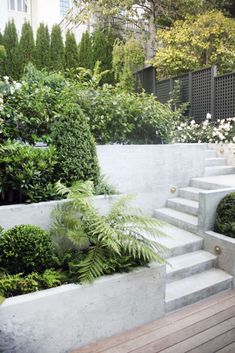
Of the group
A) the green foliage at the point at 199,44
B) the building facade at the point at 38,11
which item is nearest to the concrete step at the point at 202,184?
the green foliage at the point at 199,44

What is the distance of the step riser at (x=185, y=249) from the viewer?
3.18m

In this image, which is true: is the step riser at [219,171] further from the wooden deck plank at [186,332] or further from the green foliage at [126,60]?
the green foliage at [126,60]

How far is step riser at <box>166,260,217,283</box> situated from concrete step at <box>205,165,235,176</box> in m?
1.95

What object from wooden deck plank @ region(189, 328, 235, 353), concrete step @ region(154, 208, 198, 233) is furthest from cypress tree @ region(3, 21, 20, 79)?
wooden deck plank @ region(189, 328, 235, 353)

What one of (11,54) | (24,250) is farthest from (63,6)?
(24,250)

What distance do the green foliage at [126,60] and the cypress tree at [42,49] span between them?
1.82 metres

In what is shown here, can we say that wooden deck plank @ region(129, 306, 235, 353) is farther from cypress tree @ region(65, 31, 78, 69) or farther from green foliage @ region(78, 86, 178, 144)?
cypress tree @ region(65, 31, 78, 69)

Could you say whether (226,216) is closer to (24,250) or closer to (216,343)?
(216,343)

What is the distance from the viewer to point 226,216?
3.22 metres

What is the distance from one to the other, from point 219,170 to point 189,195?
3.82 feet

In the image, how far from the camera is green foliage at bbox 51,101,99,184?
2852 millimetres

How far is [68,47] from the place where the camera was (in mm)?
7996

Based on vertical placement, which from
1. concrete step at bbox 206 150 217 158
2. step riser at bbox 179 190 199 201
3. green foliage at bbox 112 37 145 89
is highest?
green foliage at bbox 112 37 145 89

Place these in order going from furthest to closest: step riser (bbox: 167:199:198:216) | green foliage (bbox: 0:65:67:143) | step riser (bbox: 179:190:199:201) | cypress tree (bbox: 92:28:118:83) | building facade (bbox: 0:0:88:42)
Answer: building facade (bbox: 0:0:88:42), cypress tree (bbox: 92:28:118:83), step riser (bbox: 179:190:199:201), step riser (bbox: 167:199:198:216), green foliage (bbox: 0:65:67:143)
